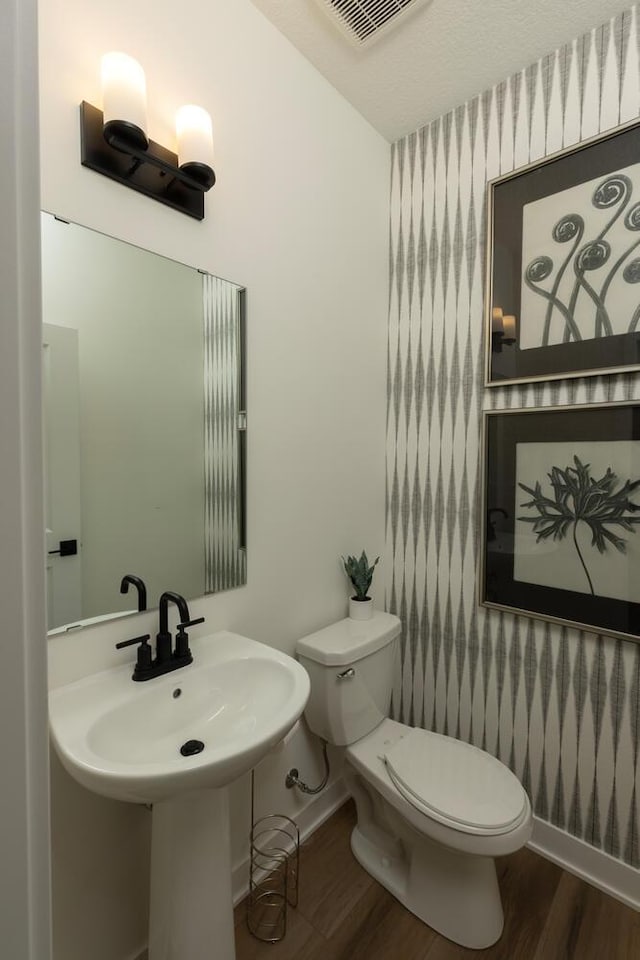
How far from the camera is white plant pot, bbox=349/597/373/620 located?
1630 mm

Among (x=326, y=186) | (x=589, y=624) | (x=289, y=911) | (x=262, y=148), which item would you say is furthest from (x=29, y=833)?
(x=326, y=186)

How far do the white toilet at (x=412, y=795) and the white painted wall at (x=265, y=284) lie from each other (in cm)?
19

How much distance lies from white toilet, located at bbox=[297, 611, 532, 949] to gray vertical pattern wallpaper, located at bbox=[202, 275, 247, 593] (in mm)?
453

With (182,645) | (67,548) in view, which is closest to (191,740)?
(182,645)

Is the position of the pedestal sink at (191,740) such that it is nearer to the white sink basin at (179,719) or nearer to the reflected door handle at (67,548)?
the white sink basin at (179,719)

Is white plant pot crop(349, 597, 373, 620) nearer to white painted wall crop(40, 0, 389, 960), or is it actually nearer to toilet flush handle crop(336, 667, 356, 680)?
white painted wall crop(40, 0, 389, 960)

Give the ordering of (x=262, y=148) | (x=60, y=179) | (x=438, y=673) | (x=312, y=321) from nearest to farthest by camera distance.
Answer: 1. (x=60, y=179)
2. (x=262, y=148)
3. (x=312, y=321)
4. (x=438, y=673)

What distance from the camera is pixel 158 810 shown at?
95 cm

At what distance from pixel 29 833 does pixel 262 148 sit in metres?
1.64

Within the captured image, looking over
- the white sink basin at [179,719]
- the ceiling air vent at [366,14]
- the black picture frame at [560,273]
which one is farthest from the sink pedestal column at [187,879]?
the ceiling air vent at [366,14]

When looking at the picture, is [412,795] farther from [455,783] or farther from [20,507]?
[20,507]

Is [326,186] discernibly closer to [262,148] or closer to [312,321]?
[262,148]

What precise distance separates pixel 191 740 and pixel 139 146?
1369mm

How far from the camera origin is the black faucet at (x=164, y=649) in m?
1.01
